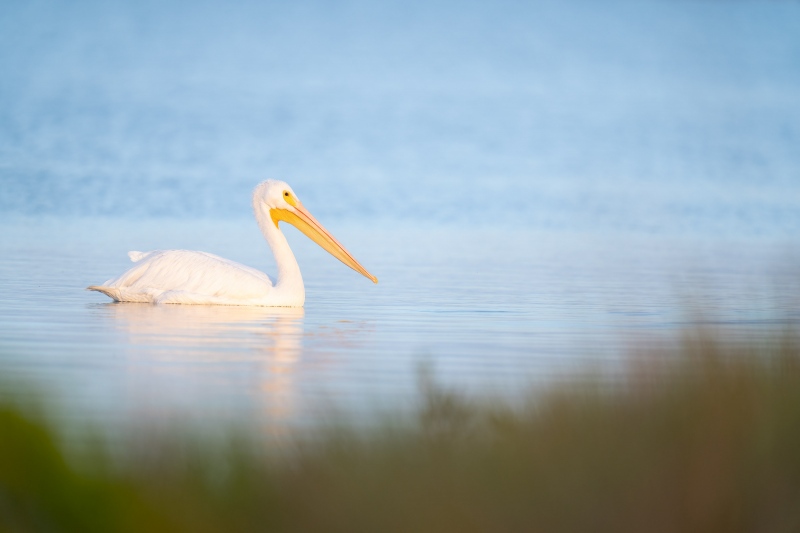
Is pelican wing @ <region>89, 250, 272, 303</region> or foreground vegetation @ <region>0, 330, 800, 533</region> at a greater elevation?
pelican wing @ <region>89, 250, 272, 303</region>

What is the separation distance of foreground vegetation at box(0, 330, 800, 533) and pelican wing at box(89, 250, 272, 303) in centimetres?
614

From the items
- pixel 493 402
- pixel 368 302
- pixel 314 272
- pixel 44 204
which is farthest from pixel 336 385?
pixel 44 204

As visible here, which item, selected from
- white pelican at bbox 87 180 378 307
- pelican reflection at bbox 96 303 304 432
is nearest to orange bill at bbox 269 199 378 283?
white pelican at bbox 87 180 378 307

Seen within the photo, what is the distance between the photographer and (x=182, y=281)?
10.1 metres

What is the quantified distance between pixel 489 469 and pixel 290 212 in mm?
8055

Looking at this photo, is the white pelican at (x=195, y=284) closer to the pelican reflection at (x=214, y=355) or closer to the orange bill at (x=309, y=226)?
the pelican reflection at (x=214, y=355)

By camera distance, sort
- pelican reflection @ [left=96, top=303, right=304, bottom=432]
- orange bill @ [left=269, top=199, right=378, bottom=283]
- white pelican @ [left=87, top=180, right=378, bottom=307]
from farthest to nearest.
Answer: orange bill @ [left=269, top=199, right=378, bottom=283]
white pelican @ [left=87, top=180, right=378, bottom=307]
pelican reflection @ [left=96, top=303, right=304, bottom=432]

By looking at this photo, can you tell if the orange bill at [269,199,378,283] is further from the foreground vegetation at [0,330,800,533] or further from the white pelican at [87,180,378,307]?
the foreground vegetation at [0,330,800,533]

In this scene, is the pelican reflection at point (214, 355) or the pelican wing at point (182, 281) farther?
the pelican wing at point (182, 281)

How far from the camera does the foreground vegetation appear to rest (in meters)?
3.26

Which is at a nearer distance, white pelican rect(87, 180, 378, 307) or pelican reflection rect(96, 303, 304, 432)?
pelican reflection rect(96, 303, 304, 432)

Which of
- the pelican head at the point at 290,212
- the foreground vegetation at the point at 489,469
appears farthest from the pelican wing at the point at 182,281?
the foreground vegetation at the point at 489,469

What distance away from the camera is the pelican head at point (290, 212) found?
1148 cm

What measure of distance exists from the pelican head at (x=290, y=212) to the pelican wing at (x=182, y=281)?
4.72 feet
